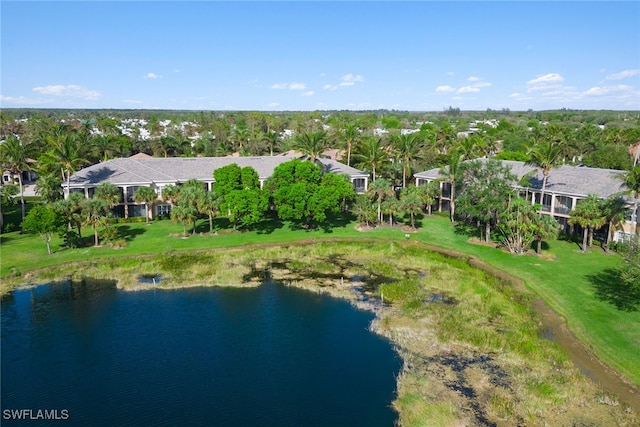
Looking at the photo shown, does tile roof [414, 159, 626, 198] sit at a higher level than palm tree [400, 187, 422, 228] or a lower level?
higher

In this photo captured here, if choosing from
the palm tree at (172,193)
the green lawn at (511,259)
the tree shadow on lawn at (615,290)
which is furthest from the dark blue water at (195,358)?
the palm tree at (172,193)

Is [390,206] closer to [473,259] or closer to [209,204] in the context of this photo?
[473,259]

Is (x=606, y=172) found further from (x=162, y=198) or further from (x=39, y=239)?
(x=39, y=239)

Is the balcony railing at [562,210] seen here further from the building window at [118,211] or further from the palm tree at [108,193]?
the building window at [118,211]

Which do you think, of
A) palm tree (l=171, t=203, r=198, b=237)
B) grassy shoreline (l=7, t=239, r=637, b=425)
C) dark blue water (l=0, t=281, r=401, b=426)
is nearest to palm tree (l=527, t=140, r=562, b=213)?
grassy shoreline (l=7, t=239, r=637, b=425)

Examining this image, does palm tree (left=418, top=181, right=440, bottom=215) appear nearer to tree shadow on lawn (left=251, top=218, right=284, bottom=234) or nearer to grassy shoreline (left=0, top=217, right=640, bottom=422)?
grassy shoreline (left=0, top=217, right=640, bottom=422)

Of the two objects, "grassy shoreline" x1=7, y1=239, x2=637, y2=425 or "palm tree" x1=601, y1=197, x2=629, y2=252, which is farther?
"palm tree" x1=601, y1=197, x2=629, y2=252
